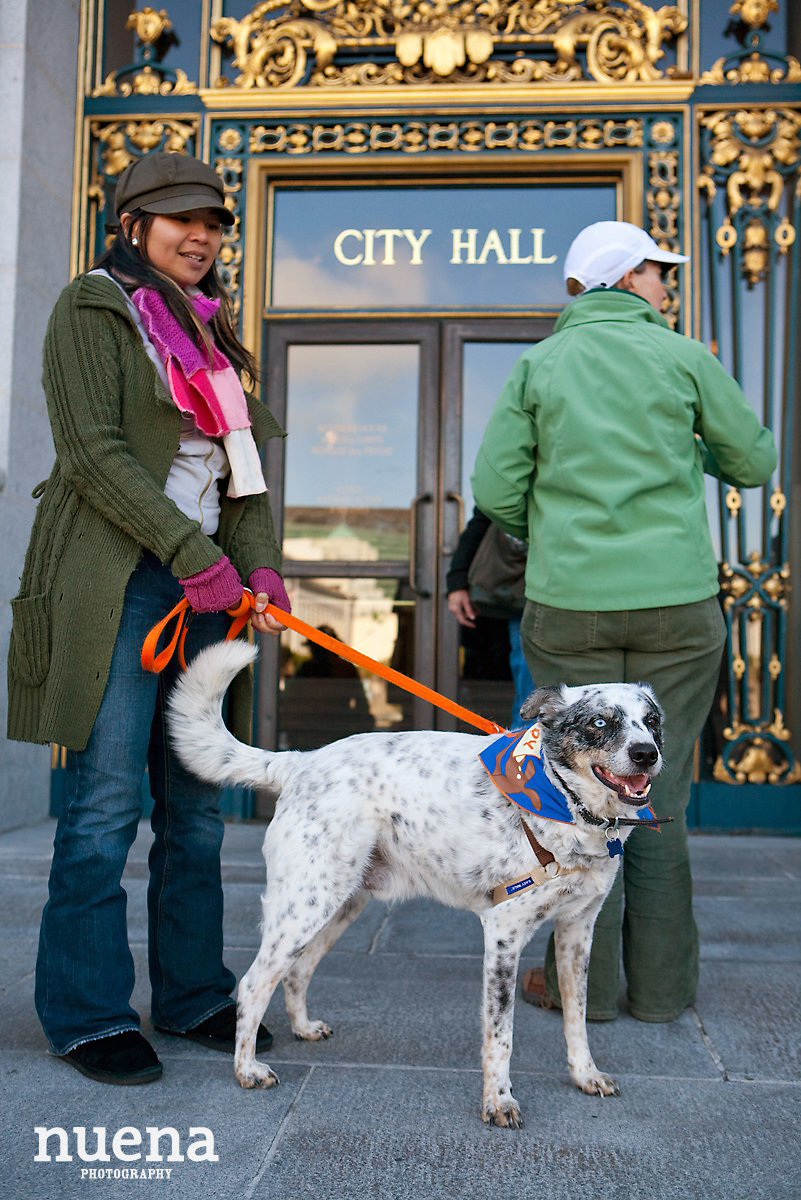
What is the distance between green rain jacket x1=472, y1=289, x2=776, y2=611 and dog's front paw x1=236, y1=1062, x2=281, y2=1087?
1.43 meters

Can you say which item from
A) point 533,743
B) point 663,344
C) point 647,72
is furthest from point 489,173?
point 533,743

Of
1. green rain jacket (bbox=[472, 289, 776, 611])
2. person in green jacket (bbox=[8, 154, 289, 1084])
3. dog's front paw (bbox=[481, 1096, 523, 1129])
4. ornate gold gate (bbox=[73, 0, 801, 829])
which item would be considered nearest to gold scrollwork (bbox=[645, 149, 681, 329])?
ornate gold gate (bbox=[73, 0, 801, 829])

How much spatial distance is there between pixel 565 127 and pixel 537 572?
3.69 metres

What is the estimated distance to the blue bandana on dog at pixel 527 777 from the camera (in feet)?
7.79

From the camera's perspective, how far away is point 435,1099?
2.41 metres

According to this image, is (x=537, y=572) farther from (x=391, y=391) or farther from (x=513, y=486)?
(x=391, y=391)

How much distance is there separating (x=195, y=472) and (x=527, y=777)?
3.92 ft

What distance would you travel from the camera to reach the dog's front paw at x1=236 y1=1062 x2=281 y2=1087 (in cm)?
245

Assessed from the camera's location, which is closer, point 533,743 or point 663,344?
point 533,743

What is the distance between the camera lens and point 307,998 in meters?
3.12

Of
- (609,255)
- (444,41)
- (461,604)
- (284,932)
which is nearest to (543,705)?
(284,932)

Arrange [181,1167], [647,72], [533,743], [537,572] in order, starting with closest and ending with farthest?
[181,1167] → [533,743] → [537,572] → [647,72]

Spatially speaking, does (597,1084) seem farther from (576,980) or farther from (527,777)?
(527,777)

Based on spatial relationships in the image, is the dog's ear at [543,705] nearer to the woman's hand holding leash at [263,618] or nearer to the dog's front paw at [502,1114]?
the woman's hand holding leash at [263,618]
